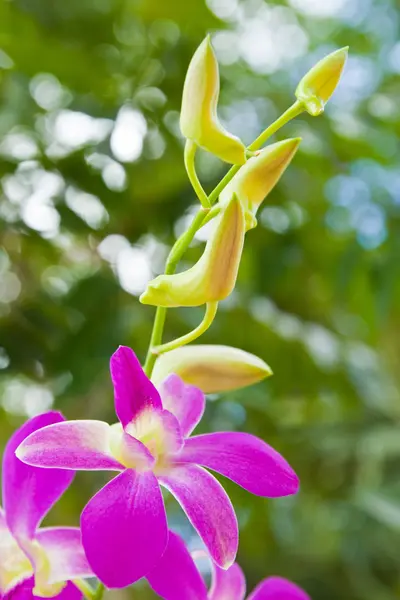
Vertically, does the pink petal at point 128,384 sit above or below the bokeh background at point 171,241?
above

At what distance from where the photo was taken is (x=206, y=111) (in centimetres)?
23

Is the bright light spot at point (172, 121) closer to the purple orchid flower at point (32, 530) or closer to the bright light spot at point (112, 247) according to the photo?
the bright light spot at point (112, 247)

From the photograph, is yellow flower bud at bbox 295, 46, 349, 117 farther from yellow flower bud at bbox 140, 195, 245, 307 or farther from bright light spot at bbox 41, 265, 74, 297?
bright light spot at bbox 41, 265, 74, 297

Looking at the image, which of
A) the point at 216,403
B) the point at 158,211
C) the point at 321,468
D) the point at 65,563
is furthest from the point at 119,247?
the point at 65,563

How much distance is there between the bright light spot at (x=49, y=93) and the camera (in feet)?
2.07

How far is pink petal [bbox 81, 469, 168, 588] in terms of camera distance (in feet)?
0.58

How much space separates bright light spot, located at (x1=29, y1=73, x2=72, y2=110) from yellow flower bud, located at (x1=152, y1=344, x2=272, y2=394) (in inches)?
17.3

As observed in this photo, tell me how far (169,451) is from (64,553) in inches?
1.8

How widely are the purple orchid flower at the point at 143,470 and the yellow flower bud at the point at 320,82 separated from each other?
9 centimetres

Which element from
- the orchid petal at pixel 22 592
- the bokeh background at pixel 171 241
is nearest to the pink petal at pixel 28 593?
the orchid petal at pixel 22 592

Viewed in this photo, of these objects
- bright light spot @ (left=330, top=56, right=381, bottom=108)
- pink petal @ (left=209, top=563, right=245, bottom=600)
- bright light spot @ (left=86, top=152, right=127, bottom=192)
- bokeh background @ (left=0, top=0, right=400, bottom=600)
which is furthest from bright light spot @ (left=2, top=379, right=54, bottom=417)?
bright light spot @ (left=330, top=56, right=381, bottom=108)

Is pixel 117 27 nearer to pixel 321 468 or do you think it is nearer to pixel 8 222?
pixel 8 222

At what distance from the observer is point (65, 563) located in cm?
21

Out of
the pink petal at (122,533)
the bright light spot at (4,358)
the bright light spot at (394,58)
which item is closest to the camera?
the pink petal at (122,533)
